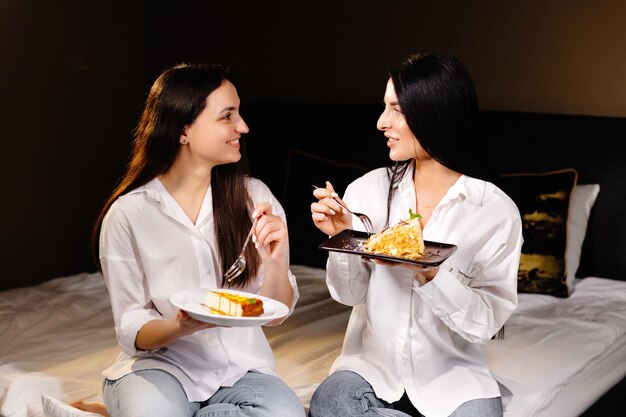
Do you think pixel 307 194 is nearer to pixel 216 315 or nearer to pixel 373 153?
pixel 373 153

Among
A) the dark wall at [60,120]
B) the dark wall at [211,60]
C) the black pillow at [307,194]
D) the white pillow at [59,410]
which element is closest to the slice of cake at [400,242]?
the white pillow at [59,410]

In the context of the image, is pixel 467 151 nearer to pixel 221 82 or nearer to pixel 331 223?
pixel 331 223

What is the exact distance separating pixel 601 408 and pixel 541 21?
69.2 inches

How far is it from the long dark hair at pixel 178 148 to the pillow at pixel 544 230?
4.93 ft

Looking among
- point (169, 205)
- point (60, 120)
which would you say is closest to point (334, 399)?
point (169, 205)

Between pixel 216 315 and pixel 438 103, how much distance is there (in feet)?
2.49

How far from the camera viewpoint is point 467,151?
2.05 metres

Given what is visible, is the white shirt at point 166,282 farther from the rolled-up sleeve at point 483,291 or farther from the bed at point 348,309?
the rolled-up sleeve at point 483,291

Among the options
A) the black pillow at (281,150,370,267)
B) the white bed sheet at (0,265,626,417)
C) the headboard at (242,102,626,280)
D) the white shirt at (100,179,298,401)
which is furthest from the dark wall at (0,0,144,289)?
the white shirt at (100,179,298,401)

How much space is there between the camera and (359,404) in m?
1.92

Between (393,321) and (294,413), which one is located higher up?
(393,321)

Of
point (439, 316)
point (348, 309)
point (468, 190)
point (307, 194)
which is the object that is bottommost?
point (348, 309)

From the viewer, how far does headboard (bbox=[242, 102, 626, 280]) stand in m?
3.32

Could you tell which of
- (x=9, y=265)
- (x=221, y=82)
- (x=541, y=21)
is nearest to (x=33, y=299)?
(x=9, y=265)
